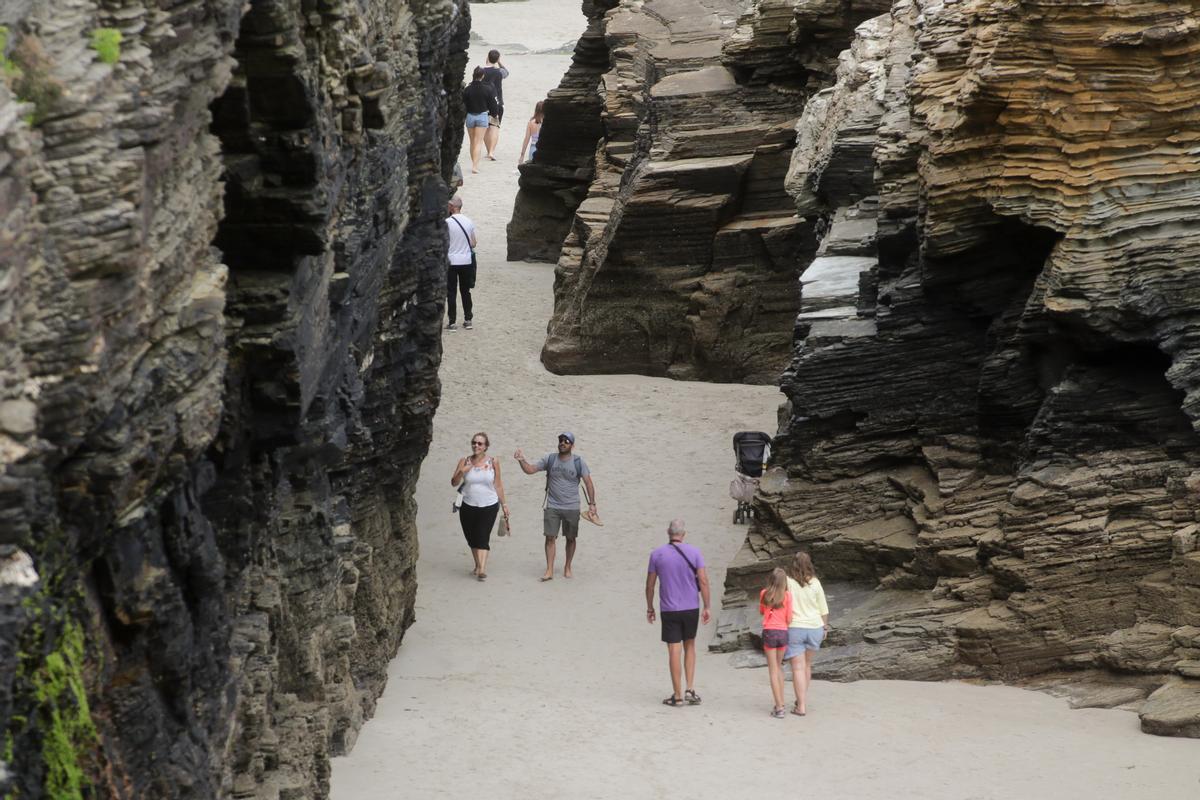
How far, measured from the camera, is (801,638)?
1623 cm

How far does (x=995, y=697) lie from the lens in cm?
1675

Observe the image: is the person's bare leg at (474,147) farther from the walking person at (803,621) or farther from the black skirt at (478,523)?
the walking person at (803,621)

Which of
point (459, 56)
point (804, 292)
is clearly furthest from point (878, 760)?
point (459, 56)

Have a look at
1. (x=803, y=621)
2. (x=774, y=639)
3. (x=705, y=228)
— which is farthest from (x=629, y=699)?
(x=705, y=228)

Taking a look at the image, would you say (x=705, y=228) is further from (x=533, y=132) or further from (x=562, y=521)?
(x=533, y=132)

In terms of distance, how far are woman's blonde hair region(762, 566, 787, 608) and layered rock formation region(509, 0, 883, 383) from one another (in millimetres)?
10059

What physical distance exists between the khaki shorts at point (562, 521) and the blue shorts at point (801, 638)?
4.83m

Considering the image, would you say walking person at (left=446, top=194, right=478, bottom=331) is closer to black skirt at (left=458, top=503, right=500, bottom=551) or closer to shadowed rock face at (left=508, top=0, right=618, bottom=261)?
shadowed rock face at (left=508, top=0, right=618, bottom=261)

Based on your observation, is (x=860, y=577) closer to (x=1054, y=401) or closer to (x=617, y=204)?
(x=1054, y=401)

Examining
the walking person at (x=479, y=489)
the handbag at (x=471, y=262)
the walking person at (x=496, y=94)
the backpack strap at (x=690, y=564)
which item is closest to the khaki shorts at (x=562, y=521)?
the walking person at (x=479, y=489)

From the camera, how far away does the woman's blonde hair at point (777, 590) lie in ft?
52.9

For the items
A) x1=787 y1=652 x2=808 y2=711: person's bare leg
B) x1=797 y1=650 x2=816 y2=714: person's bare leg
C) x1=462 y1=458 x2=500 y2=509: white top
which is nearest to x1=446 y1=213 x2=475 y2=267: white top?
x1=462 y1=458 x2=500 y2=509: white top

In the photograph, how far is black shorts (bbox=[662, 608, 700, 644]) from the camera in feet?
53.6

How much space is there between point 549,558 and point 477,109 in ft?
68.3
